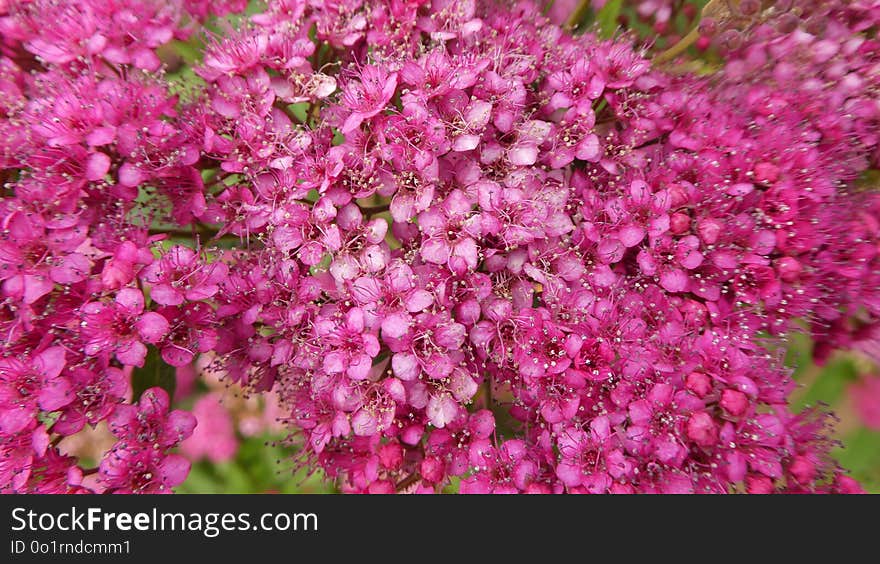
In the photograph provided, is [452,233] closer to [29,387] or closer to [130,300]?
[130,300]

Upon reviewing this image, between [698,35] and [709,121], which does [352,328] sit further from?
[698,35]

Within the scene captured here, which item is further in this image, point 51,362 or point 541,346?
point 541,346

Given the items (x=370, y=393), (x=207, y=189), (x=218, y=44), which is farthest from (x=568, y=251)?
(x=218, y=44)

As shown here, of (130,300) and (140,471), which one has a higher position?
(130,300)

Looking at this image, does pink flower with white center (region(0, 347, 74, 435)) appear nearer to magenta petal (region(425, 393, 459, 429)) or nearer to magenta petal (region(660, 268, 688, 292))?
magenta petal (region(425, 393, 459, 429))

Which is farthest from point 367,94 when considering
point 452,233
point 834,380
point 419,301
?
point 834,380

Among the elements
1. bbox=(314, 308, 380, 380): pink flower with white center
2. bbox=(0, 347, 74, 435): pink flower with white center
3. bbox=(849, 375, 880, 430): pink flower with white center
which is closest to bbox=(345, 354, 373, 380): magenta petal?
bbox=(314, 308, 380, 380): pink flower with white center

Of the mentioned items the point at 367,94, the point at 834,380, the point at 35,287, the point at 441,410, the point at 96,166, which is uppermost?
the point at 367,94
